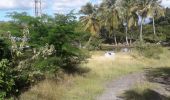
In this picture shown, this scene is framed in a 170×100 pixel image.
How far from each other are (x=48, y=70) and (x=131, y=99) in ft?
11.9

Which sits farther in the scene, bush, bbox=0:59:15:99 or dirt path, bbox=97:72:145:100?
dirt path, bbox=97:72:145:100

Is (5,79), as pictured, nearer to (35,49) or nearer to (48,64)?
(35,49)

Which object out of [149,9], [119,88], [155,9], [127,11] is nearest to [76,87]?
[119,88]

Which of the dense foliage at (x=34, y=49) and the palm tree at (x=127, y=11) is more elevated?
the palm tree at (x=127, y=11)

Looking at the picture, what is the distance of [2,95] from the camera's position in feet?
36.4

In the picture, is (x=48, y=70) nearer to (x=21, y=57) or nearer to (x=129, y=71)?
(x=21, y=57)

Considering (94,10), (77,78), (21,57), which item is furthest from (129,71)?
(94,10)

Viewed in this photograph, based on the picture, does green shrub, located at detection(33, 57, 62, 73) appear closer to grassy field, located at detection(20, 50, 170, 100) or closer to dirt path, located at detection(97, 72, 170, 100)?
grassy field, located at detection(20, 50, 170, 100)

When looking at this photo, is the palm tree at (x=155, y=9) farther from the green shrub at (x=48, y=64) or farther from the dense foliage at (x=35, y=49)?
the green shrub at (x=48, y=64)

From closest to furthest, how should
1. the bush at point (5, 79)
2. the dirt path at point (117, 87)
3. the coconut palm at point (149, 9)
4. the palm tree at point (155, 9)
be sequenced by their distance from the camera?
the bush at point (5, 79) → the dirt path at point (117, 87) → the coconut palm at point (149, 9) → the palm tree at point (155, 9)

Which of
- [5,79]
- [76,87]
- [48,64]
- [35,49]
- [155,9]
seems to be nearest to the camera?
[5,79]

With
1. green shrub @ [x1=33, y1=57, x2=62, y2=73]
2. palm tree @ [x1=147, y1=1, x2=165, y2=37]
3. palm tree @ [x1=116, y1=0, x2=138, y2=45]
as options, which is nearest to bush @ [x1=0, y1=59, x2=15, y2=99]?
green shrub @ [x1=33, y1=57, x2=62, y2=73]

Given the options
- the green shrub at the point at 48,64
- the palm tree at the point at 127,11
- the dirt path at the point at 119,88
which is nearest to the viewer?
the green shrub at the point at 48,64

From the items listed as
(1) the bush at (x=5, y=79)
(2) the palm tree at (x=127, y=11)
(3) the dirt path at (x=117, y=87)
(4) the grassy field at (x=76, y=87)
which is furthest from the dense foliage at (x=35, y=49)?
(2) the palm tree at (x=127, y=11)
